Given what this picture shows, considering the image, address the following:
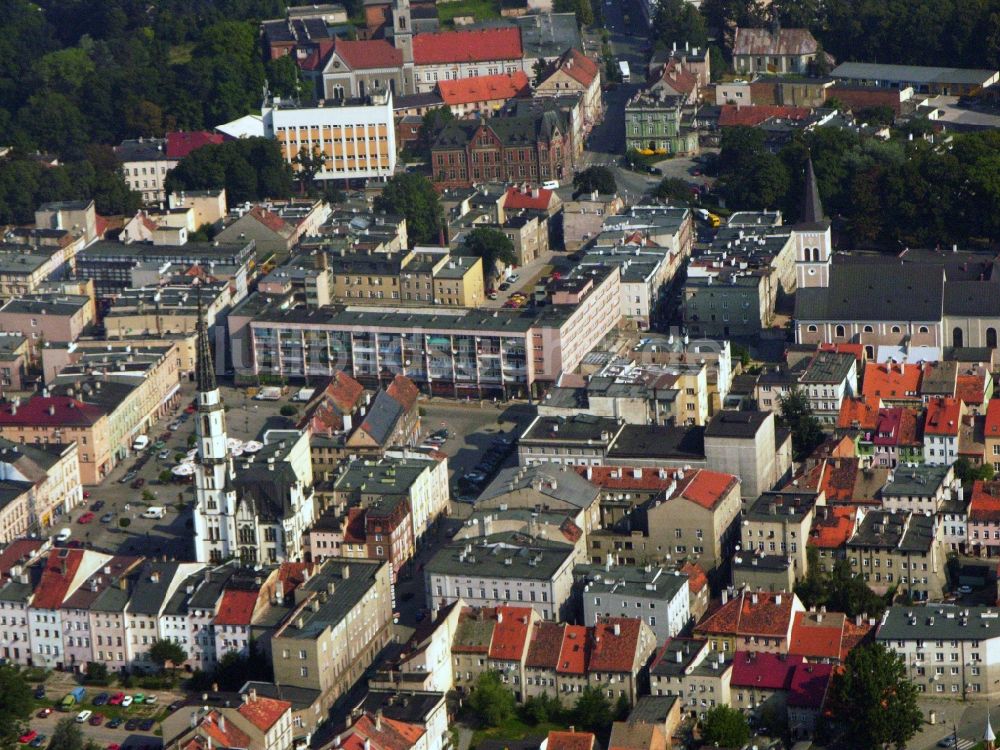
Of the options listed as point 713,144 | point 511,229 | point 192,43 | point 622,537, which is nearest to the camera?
point 622,537

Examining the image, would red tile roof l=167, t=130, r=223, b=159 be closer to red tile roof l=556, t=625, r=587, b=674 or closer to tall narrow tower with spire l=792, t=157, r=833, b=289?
tall narrow tower with spire l=792, t=157, r=833, b=289

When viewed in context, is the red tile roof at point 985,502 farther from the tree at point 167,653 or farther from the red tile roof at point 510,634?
the tree at point 167,653

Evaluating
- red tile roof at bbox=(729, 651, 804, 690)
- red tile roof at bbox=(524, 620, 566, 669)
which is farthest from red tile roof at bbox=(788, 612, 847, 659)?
red tile roof at bbox=(524, 620, 566, 669)

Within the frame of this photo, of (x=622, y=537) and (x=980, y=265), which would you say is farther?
(x=980, y=265)

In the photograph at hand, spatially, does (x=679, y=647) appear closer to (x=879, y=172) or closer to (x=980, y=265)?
(x=980, y=265)

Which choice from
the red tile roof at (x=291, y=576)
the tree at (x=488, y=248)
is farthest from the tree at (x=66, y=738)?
the tree at (x=488, y=248)

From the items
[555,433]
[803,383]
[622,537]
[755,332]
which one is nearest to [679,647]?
[622,537]

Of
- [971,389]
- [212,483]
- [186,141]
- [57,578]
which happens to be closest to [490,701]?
[212,483]
